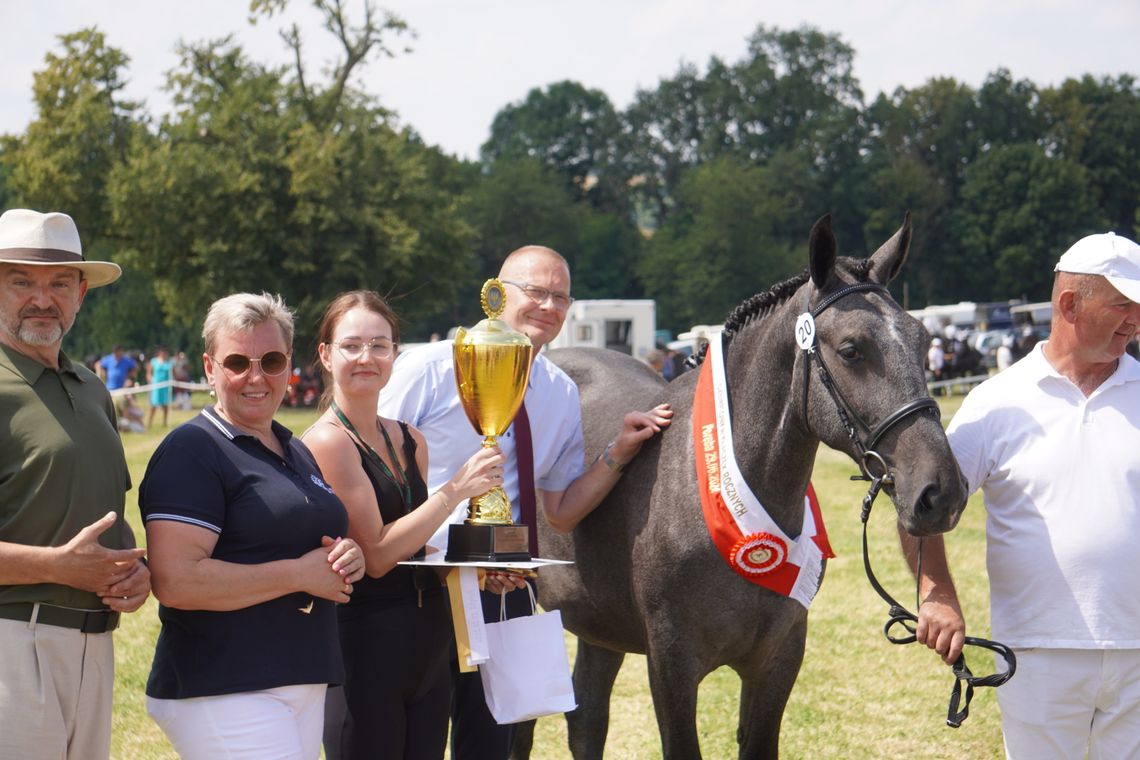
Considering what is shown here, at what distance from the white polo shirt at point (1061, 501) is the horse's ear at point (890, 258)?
514 mm

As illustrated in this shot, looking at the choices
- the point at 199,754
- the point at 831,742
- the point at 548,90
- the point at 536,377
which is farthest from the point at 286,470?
the point at 548,90

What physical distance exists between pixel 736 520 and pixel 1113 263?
1418 millimetres

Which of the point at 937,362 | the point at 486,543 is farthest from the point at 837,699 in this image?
the point at 937,362

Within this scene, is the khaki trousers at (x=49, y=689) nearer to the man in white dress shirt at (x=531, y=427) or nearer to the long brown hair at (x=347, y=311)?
the long brown hair at (x=347, y=311)

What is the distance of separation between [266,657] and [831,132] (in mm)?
77407

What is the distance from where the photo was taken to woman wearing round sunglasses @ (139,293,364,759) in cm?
288

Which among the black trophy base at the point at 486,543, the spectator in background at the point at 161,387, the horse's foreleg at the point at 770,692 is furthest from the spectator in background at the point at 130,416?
the black trophy base at the point at 486,543

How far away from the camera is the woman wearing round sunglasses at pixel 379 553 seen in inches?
130

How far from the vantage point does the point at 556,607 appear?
16.5 ft

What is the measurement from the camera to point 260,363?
311 centimetres

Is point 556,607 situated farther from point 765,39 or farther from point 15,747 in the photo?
point 765,39

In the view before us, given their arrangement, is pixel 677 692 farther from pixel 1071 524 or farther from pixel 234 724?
pixel 234 724

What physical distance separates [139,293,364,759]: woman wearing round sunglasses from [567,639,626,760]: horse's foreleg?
7.95 ft

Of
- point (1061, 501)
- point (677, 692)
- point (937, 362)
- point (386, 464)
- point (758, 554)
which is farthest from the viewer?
point (937, 362)
